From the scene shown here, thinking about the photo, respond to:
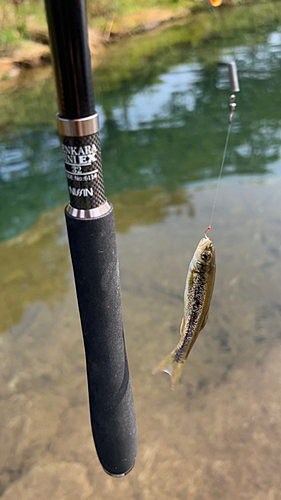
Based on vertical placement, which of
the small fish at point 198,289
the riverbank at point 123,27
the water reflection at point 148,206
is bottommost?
the water reflection at point 148,206

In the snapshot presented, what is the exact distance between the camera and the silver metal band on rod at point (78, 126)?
137cm

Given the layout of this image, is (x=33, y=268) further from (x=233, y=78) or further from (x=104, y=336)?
(x=104, y=336)

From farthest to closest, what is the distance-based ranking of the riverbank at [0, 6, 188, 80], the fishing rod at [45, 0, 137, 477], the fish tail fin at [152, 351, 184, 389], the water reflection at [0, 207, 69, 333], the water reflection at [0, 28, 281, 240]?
the riverbank at [0, 6, 188, 80] → the water reflection at [0, 28, 281, 240] → the water reflection at [0, 207, 69, 333] → the fish tail fin at [152, 351, 184, 389] → the fishing rod at [45, 0, 137, 477]

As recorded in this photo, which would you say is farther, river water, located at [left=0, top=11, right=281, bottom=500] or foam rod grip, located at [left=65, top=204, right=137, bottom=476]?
river water, located at [left=0, top=11, right=281, bottom=500]

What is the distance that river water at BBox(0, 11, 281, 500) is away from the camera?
2.76 metres

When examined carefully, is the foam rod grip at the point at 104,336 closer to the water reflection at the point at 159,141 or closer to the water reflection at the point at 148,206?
the water reflection at the point at 148,206

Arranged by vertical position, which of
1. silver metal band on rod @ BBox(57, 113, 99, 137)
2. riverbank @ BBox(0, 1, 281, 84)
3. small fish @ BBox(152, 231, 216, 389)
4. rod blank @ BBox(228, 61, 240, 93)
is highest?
silver metal band on rod @ BBox(57, 113, 99, 137)

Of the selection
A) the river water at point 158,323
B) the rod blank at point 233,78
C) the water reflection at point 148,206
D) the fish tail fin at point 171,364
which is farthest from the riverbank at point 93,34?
the fish tail fin at point 171,364

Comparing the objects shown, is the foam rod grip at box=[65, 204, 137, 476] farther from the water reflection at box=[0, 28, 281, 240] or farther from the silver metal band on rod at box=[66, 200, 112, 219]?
the water reflection at box=[0, 28, 281, 240]

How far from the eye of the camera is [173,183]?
628 cm

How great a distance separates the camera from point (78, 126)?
4.50ft

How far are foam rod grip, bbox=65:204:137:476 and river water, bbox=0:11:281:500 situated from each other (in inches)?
34.6

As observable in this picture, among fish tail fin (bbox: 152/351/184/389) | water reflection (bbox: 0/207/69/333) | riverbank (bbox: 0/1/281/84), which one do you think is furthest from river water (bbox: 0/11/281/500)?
riverbank (bbox: 0/1/281/84)

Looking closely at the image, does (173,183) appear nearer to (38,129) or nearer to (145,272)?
(145,272)
